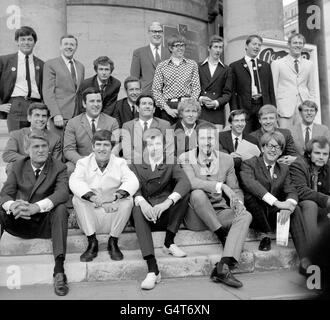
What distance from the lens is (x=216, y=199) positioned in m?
4.82

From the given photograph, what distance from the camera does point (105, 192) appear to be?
184 inches

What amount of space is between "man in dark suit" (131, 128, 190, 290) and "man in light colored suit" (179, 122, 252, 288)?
0.17 meters

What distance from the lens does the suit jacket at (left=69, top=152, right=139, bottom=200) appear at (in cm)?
459

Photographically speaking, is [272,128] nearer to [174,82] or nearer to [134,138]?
[174,82]

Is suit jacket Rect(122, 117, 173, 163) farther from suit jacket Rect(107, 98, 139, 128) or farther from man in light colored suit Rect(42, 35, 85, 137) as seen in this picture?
man in light colored suit Rect(42, 35, 85, 137)

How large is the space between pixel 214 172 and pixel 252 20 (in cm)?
449

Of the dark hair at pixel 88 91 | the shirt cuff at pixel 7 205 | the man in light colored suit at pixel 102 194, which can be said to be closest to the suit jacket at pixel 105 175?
the man in light colored suit at pixel 102 194

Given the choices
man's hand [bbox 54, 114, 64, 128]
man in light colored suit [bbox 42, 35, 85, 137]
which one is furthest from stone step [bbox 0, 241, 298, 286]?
man in light colored suit [bbox 42, 35, 85, 137]

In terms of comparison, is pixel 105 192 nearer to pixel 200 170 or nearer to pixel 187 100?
pixel 200 170

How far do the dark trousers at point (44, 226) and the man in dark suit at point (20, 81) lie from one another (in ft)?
5.96

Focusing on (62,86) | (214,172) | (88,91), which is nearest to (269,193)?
(214,172)

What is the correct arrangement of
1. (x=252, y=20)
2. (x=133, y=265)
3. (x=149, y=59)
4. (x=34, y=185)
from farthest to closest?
(x=252, y=20), (x=149, y=59), (x=34, y=185), (x=133, y=265)
